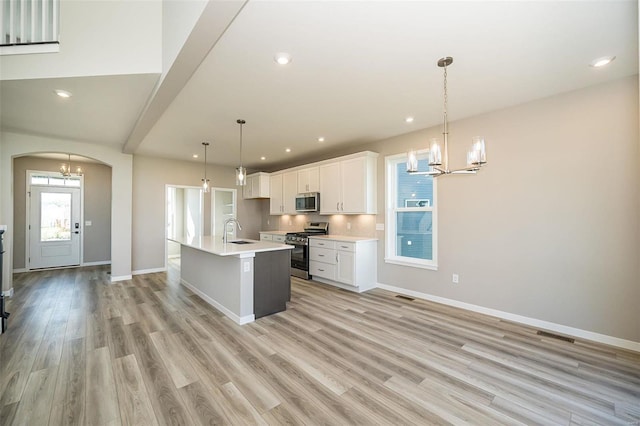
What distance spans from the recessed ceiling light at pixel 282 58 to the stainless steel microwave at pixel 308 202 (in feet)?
11.1

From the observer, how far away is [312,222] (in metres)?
6.29

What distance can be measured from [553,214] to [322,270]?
11.6 feet

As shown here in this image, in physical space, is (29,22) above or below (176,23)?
above

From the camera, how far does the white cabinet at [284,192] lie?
6.32 meters

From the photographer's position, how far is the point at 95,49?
2670 millimetres

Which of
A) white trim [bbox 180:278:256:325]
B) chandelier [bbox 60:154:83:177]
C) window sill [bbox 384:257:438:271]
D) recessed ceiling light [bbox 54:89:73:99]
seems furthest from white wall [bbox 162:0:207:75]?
chandelier [bbox 60:154:83:177]

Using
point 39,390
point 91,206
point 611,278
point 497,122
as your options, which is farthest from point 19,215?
point 611,278

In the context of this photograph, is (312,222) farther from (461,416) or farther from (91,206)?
(91,206)

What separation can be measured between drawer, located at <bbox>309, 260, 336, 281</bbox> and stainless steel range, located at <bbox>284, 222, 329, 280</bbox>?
0.13 m

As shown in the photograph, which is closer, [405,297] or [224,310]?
[224,310]

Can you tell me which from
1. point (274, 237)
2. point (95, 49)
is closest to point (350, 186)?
point (274, 237)

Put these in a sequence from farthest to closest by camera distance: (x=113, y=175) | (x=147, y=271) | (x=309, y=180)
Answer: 1. (x=147, y=271)
2. (x=309, y=180)
3. (x=113, y=175)

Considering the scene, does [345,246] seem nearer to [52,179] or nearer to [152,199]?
[152,199]

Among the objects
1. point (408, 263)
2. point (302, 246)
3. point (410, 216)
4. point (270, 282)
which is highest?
point (410, 216)
